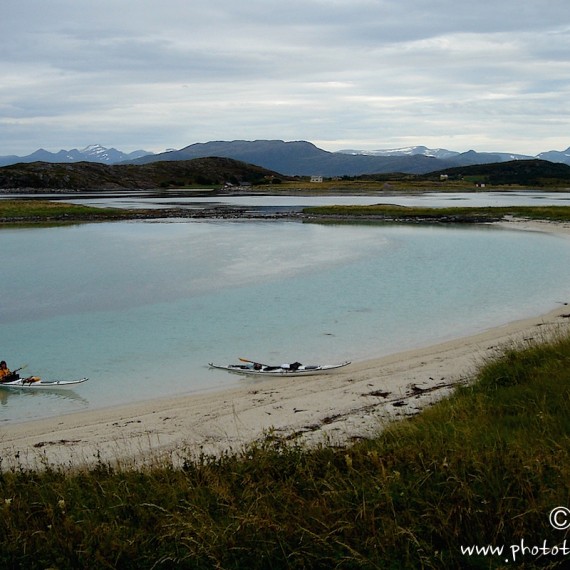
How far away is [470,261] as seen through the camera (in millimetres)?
41156

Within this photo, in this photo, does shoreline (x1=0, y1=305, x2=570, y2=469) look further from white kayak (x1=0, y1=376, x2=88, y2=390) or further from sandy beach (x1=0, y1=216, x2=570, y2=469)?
white kayak (x1=0, y1=376, x2=88, y2=390)

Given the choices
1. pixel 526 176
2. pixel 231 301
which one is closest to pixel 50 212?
pixel 231 301

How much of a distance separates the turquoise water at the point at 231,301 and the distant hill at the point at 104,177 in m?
105

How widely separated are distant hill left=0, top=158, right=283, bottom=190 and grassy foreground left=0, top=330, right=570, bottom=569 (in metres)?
155

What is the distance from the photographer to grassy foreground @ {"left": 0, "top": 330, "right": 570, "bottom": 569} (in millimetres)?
5188

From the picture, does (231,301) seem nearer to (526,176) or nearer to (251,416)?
(251,416)

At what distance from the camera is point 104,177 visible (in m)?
175

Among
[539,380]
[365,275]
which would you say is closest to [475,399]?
[539,380]

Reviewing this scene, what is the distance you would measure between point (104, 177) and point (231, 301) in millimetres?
156899

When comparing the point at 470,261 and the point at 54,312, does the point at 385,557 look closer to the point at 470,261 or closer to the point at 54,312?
the point at 54,312

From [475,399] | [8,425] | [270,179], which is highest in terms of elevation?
[270,179]

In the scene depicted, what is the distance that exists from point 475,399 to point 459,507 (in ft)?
17.7

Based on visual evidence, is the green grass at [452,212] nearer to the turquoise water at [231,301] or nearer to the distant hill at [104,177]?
the turquoise water at [231,301]

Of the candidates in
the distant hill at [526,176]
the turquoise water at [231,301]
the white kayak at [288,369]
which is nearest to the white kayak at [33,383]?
the turquoise water at [231,301]
